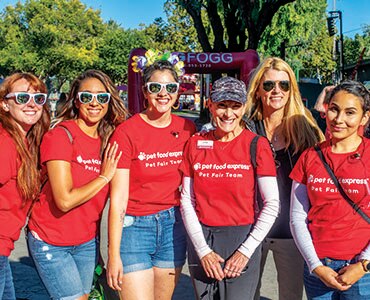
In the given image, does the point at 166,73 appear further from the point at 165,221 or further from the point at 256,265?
the point at 256,265

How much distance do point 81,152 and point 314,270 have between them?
145 cm

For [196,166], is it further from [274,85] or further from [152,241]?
[274,85]

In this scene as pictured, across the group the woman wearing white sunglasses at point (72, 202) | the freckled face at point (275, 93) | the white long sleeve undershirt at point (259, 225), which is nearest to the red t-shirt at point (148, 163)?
the woman wearing white sunglasses at point (72, 202)

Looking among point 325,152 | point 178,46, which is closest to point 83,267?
point 325,152

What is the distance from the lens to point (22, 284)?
4668 mm

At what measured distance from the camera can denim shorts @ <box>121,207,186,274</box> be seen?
111 inches

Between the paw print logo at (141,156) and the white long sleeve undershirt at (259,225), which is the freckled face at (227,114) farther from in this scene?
the paw print logo at (141,156)

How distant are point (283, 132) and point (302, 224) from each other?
0.77 m

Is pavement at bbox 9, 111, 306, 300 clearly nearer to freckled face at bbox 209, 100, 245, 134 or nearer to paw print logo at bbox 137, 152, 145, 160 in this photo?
paw print logo at bbox 137, 152, 145, 160

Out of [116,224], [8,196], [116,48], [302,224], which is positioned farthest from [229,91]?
[116,48]

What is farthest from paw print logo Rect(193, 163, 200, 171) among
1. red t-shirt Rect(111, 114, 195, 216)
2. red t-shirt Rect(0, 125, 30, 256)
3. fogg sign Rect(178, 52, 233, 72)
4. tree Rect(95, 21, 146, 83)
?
tree Rect(95, 21, 146, 83)

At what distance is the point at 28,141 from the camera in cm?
275

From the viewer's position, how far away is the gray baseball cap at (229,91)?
2.61 metres

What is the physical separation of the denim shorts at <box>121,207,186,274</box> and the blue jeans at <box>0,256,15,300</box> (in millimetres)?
648
